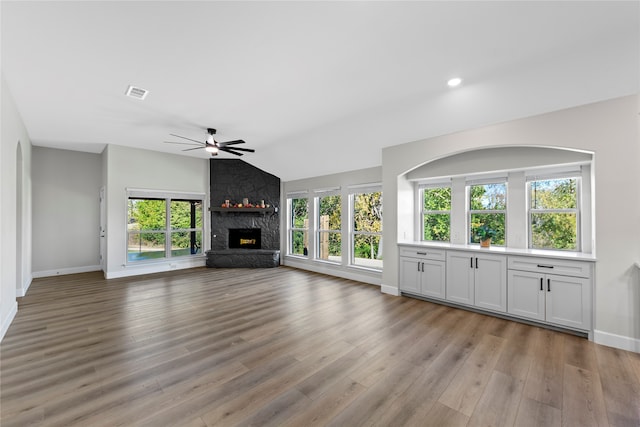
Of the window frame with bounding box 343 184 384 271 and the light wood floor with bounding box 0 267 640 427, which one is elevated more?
the window frame with bounding box 343 184 384 271

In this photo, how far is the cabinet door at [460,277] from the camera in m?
3.88

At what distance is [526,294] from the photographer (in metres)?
3.40

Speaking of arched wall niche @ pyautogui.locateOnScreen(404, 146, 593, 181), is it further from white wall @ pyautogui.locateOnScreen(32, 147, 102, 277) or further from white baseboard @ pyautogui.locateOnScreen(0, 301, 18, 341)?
white wall @ pyautogui.locateOnScreen(32, 147, 102, 277)

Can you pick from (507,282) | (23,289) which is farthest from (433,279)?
(23,289)

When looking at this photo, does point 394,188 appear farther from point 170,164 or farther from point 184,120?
point 170,164

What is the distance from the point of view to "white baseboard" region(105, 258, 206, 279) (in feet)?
19.5

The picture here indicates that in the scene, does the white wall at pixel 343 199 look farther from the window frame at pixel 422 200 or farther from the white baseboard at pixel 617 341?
the white baseboard at pixel 617 341

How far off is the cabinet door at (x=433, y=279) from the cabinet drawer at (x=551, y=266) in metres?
0.91

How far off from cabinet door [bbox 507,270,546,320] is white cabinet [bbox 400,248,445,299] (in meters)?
0.88

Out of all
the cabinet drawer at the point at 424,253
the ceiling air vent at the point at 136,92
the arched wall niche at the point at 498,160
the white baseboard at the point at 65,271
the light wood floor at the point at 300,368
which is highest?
the ceiling air vent at the point at 136,92

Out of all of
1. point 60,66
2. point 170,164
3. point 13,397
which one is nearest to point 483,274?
point 13,397

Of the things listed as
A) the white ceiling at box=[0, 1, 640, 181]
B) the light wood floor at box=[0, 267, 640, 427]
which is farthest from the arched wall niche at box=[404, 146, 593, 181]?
the light wood floor at box=[0, 267, 640, 427]

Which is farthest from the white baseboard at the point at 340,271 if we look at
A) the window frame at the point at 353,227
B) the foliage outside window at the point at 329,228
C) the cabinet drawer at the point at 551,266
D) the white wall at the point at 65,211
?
the white wall at the point at 65,211

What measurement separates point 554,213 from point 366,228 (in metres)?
3.19
